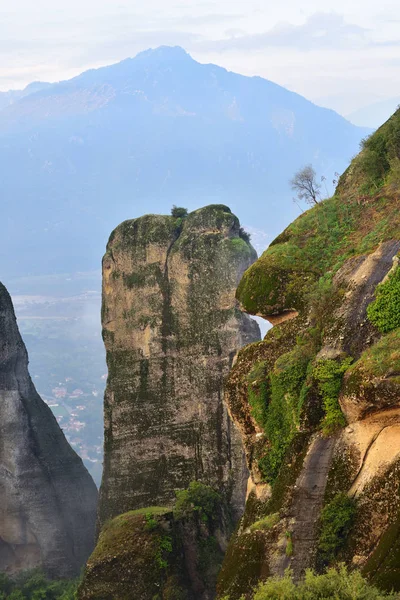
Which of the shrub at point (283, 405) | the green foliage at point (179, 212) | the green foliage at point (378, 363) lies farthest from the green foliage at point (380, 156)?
the green foliage at point (179, 212)

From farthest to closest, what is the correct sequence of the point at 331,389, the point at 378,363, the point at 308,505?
the point at 331,389, the point at 308,505, the point at 378,363

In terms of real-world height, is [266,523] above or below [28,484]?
below

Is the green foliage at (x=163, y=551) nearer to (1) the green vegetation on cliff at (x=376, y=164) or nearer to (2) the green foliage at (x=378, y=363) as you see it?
(2) the green foliage at (x=378, y=363)

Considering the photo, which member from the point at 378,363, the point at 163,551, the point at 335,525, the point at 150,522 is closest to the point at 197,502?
the point at 150,522

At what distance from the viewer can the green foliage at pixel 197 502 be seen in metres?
32.4

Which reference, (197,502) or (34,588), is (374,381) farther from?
(34,588)

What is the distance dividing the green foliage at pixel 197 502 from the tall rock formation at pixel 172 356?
179cm

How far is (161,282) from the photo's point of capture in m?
38.1

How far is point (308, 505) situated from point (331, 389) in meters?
2.57

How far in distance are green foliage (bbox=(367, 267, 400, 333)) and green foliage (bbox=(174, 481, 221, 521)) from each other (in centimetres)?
1401

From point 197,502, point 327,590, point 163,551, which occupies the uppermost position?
point 197,502

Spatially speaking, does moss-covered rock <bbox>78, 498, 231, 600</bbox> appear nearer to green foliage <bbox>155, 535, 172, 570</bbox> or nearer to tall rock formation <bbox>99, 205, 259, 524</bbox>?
green foliage <bbox>155, 535, 172, 570</bbox>

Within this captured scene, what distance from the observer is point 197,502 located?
108 ft

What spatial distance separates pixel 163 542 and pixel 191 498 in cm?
305
